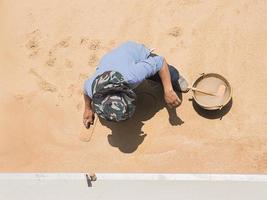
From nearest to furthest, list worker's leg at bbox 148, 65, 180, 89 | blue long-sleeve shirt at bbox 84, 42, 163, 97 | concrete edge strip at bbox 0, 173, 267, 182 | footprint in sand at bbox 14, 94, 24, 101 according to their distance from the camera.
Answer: concrete edge strip at bbox 0, 173, 267, 182 < blue long-sleeve shirt at bbox 84, 42, 163, 97 < worker's leg at bbox 148, 65, 180, 89 < footprint in sand at bbox 14, 94, 24, 101

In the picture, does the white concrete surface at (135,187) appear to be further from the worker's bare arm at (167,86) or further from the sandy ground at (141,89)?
the worker's bare arm at (167,86)

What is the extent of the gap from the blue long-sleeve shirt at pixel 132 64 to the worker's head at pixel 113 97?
10 cm

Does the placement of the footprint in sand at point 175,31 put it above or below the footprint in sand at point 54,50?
above

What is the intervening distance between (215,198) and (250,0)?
166 cm

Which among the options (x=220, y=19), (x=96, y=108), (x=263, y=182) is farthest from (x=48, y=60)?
(x=263, y=182)

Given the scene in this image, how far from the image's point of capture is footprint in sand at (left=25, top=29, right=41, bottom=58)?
4156 mm

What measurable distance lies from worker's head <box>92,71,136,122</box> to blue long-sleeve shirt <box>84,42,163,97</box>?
0.33 feet

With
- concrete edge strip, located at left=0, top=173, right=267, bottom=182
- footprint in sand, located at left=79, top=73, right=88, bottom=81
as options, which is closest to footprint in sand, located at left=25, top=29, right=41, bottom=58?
footprint in sand, located at left=79, top=73, right=88, bottom=81

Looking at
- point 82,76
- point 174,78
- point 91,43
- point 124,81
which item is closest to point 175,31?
point 174,78

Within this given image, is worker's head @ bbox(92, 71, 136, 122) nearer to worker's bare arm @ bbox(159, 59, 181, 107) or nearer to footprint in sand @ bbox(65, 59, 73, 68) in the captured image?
worker's bare arm @ bbox(159, 59, 181, 107)

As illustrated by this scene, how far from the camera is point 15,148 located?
3756 mm

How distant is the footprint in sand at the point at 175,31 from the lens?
12.7 ft

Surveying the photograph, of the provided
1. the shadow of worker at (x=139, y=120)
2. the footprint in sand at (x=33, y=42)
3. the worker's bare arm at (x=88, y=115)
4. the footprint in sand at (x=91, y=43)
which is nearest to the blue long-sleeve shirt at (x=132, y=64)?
the worker's bare arm at (x=88, y=115)

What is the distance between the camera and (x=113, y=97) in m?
3.07
